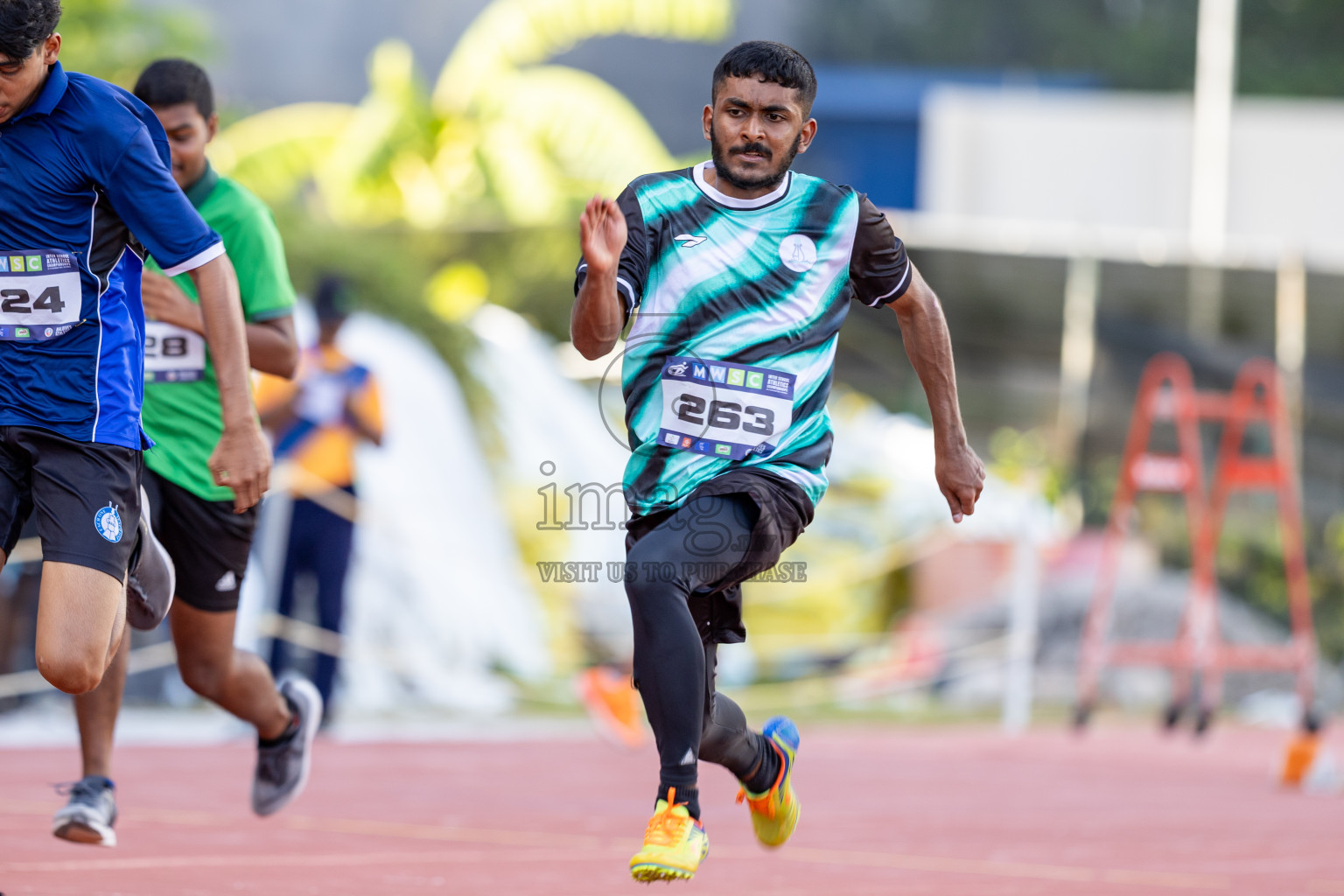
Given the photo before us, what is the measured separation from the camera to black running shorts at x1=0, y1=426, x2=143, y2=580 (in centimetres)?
367

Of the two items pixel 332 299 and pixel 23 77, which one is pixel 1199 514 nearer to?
pixel 332 299

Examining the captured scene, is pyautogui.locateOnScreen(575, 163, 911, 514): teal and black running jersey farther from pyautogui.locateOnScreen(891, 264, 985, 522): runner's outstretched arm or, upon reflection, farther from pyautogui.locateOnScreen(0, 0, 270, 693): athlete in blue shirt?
pyautogui.locateOnScreen(0, 0, 270, 693): athlete in blue shirt

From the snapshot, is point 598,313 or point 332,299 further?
point 332,299

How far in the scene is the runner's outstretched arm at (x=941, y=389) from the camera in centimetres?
426

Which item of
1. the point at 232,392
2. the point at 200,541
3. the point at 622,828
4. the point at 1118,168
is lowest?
the point at 622,828

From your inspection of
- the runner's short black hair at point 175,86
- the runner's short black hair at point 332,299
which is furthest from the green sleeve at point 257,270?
the runner's short black hair at point 332,299

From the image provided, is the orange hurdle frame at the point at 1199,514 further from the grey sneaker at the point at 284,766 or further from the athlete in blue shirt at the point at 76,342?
the athlete in blue shirt at the point at 76,342

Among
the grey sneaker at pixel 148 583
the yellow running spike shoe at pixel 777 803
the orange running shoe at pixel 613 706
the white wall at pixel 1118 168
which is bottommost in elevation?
the orange running shoe at pixel 613 706

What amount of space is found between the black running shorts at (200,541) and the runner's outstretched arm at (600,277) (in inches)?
61.7

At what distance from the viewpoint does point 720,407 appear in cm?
394

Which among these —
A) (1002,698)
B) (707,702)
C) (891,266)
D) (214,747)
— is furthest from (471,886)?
(1002,698)

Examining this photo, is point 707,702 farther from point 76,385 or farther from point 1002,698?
point 1002,698

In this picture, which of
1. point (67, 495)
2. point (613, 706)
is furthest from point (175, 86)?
point (613, 706)

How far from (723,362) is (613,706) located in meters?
5.64
